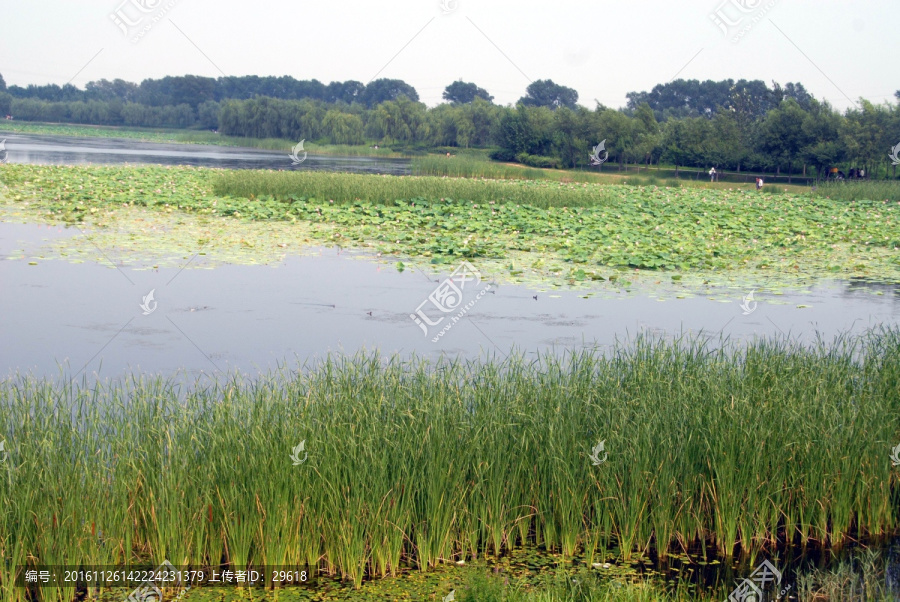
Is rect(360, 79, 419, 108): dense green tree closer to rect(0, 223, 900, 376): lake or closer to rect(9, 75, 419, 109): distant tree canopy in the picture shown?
rect(9, 75, 419, 109): distant tree canopy

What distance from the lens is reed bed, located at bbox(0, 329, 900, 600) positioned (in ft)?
13.2

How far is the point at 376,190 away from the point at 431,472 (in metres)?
16.8

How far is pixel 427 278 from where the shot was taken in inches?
463

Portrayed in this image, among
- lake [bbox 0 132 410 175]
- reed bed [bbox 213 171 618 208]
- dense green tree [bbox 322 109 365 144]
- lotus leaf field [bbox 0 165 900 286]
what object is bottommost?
lotus leaf field [bbox 0 165 900 286]

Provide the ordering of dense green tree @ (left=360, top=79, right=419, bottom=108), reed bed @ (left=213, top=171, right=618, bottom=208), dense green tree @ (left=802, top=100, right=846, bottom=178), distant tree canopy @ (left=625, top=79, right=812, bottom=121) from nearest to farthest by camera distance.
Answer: reed bed @ (left=213, top=171, right=618, bottom=208), dense green tree @ (left=802, top=100, right=846, bottom=178), distant tree canopy @ (left=625, top=79, right=812, bottom=121), dense green tree @ (left=360, top=79, right=419, bottom=108)

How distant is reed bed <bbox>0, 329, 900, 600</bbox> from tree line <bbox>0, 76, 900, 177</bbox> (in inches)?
1572

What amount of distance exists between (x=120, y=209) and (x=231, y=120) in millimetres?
63355

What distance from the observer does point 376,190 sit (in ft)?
67.4

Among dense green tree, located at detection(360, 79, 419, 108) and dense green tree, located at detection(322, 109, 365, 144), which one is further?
dense green tree, located at detection(360, 79, 419, 108)

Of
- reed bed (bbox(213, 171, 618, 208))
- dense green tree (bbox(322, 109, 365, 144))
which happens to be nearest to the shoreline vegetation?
dense green tree (bbox(322, 109, 365, 144))

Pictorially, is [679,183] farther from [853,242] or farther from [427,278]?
[427,278]

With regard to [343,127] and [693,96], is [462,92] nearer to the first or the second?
[693,96]

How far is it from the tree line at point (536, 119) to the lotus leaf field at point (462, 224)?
19351mm

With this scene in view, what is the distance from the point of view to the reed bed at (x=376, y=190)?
20.2 metres
